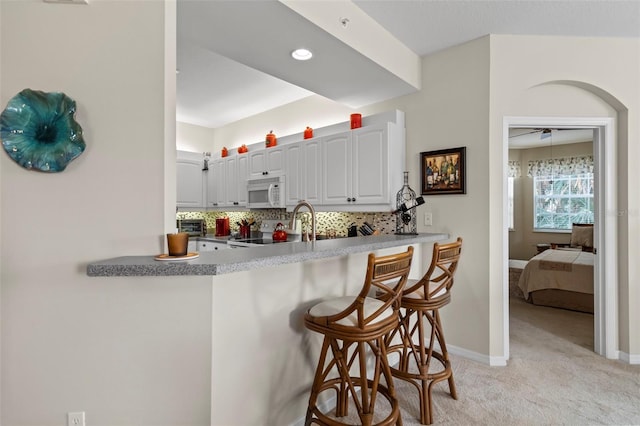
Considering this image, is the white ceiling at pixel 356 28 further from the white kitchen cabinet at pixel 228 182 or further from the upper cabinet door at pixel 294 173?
the white kitchen cabinet at pixel 228 182

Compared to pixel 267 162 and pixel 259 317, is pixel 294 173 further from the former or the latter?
pixel 259 317

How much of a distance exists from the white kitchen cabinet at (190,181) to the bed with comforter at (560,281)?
5118 millimetres

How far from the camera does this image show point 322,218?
14.3ft

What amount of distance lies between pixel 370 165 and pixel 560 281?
10.1 ft

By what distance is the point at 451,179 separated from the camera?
3033 millimetres

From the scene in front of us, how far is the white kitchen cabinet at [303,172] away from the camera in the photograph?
12.6 ft

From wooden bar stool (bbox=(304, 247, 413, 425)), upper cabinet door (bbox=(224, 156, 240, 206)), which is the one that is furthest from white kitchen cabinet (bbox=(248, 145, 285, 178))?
wooden bar stool (bbox=(304, 247, 413, 425))

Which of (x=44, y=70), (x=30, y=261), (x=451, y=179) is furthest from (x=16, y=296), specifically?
(x=451, y=179)

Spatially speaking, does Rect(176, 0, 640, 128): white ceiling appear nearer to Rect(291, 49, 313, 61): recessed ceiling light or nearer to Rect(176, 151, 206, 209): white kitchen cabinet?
Rect(291, 49, 313, 61): recessed ceiling light

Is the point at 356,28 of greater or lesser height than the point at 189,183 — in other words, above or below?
above

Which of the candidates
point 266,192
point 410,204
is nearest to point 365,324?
point 410,204

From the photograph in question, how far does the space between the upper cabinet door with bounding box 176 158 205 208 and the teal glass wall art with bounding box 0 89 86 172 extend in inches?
159

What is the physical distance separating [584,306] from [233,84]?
516cm

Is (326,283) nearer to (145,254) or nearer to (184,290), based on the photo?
(184,290)
